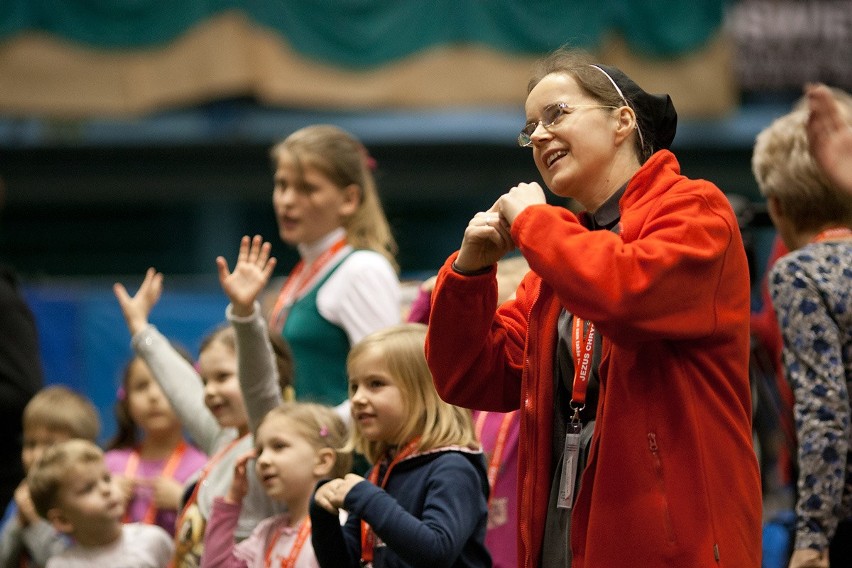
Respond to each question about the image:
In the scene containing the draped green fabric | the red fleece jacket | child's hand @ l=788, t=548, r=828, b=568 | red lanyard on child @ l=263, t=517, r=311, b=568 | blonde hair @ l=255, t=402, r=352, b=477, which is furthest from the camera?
the draped green fabric

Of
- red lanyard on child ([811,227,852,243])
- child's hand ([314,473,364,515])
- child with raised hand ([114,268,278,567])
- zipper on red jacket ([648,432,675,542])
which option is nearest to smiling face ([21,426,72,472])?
child with raised hand ([114,268,278,567])

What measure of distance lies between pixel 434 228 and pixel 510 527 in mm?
8714

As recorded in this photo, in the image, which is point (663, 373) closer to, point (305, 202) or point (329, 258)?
point (329, 258)

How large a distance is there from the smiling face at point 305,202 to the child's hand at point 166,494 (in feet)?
3.64

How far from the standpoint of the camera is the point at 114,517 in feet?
14.5

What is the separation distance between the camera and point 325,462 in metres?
3.73

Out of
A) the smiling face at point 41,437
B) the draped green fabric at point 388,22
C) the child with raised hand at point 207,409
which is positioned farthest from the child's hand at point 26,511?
the draped green fabric at point 388,22

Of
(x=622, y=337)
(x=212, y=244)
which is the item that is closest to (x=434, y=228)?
(x=212, y=244)

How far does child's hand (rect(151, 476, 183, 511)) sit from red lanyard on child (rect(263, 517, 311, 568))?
47.2 inches

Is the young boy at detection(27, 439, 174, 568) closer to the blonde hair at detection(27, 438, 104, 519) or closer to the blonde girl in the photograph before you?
the blonde hair at detection(27, 438, 104, 519)

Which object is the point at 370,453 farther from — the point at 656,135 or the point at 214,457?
the point at 656,135

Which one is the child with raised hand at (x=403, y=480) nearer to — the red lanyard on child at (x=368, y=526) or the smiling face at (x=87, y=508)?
the red lanyard on child at (x=368, y=526)

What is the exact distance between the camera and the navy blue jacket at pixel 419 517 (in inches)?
126

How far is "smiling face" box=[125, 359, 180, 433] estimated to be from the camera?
535 centimetres
